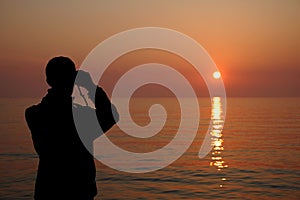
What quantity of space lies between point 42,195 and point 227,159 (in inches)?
1245

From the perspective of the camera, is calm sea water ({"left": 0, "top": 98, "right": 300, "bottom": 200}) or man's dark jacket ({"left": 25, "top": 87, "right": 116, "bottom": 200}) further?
calm sea water ({"left": 0, "top": 98, "right": 300, "bottom": 200})

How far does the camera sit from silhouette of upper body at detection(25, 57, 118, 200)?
3.74 m

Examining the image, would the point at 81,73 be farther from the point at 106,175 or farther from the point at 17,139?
the point at 17,139

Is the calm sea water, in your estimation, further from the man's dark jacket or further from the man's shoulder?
the man's shoulder

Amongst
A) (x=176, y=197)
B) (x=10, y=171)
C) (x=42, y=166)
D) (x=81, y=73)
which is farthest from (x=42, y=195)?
(x=10, y=171)

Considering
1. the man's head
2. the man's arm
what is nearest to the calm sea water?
the man's arm

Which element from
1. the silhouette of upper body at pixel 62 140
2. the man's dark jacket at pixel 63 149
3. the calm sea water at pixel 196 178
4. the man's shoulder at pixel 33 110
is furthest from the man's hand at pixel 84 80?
the calm sea water at pixel 196 178

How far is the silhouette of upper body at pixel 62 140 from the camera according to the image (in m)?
3.74

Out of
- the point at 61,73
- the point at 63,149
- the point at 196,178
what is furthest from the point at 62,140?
the point at 196,178

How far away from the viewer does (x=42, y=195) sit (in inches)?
150

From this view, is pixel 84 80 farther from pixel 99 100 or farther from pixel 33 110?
pixel 33 110

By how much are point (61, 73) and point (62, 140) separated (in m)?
0.69

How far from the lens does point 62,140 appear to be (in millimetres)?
3777

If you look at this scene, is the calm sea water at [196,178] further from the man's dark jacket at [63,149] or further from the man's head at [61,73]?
the man's head at [61,73]
